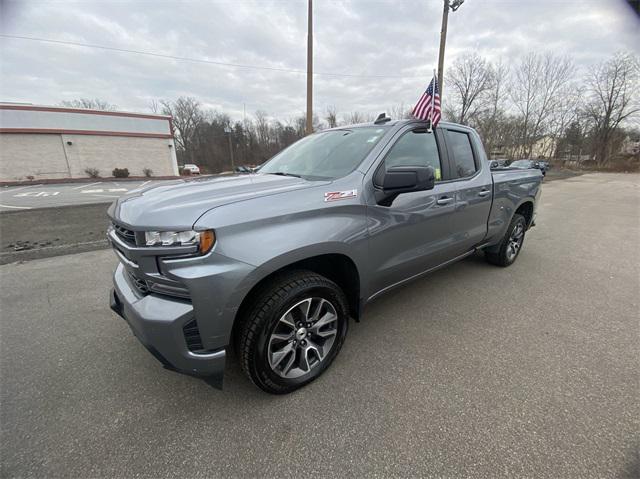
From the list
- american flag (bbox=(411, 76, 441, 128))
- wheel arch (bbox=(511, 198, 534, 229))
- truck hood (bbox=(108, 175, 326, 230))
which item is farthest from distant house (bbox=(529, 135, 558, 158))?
truck hood (bbox=(108, 175, 326, 230))

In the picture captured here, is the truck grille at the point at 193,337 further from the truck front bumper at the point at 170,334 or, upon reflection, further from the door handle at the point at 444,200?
the door handle at the point at 444,200

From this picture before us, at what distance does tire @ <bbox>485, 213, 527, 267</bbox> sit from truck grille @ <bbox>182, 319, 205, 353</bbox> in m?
4.08

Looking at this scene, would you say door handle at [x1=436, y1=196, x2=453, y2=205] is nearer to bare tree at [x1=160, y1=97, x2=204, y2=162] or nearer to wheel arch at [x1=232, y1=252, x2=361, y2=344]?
wheel arch at [x1=232, y1=252, x2=361, y2=344]

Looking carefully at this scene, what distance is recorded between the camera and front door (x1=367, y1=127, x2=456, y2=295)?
2318 mm

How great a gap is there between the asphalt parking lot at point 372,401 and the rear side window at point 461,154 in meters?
1.45

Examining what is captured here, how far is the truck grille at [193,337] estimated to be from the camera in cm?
158

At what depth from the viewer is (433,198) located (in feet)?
8.89

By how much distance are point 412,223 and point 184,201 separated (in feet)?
5.87

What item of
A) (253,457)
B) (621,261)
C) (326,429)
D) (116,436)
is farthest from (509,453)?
(621,261)

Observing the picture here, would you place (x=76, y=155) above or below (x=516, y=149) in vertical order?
below

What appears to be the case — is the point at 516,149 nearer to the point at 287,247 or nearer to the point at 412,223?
the point at 412,223

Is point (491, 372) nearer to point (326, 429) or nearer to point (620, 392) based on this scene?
point (620, 392)

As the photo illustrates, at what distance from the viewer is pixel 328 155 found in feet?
8.76

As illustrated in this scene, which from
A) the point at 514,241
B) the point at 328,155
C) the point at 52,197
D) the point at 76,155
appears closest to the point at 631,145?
the point at 514,241
